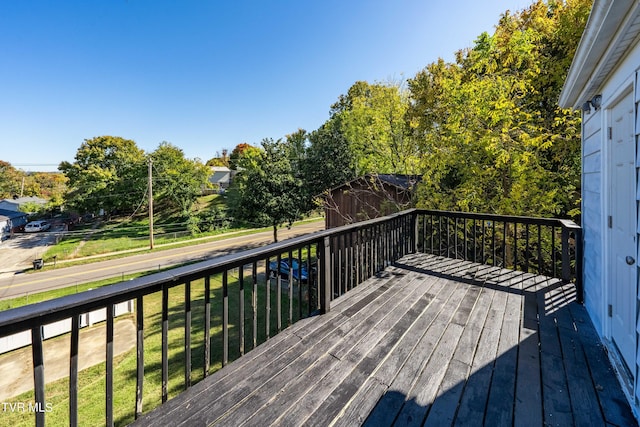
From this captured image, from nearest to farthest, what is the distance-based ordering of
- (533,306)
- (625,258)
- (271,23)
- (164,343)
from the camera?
(164,343), (625,258), (533,306), (271,23)

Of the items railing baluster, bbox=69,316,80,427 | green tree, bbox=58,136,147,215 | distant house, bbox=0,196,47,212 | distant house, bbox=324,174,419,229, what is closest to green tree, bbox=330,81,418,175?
distant house, bbox=324,174,419,229

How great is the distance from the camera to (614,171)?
1.94 meters

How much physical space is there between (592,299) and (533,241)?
3.93 meters

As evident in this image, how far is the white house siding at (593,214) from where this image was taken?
7.25 ft

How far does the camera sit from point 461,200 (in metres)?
6.11

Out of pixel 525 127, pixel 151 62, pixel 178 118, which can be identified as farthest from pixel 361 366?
pixel 178 118

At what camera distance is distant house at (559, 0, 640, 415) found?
1.47 metres

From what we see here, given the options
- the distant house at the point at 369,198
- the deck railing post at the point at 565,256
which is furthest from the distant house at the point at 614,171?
the distant house at the point at 369,198

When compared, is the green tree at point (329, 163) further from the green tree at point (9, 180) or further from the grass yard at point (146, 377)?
the green tree at point (9, 180)

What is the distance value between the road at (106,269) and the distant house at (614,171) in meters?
15.5

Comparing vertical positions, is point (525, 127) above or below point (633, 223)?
above

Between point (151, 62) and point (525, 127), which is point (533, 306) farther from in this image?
point (151, 62)

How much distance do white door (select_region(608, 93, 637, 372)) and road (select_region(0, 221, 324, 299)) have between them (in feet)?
50.8

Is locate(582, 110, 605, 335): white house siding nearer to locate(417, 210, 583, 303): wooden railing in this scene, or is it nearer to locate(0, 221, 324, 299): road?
locate(417, 210, 583, 303): wooden railing
